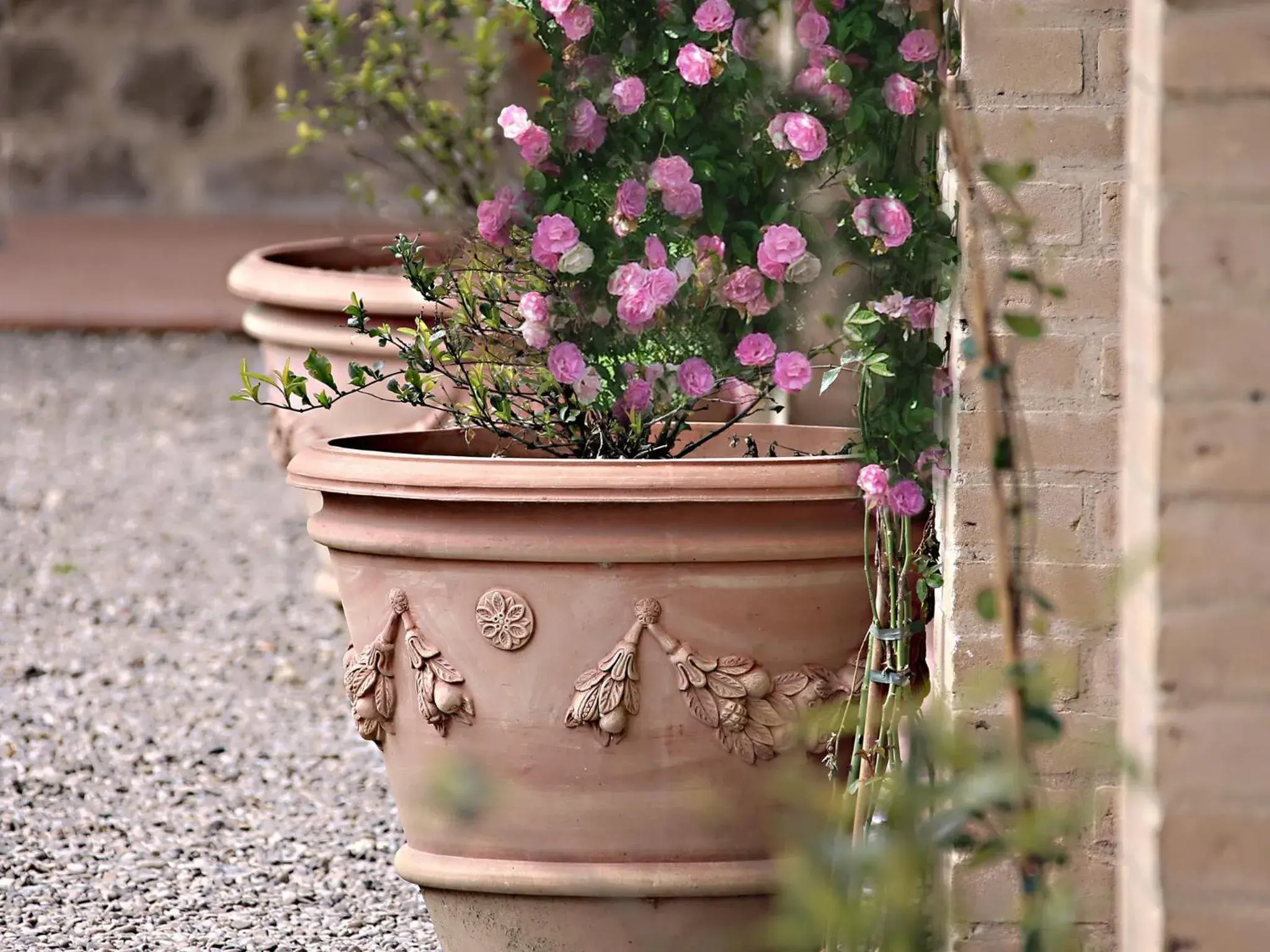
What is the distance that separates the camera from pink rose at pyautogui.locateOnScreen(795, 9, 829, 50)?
2.31m

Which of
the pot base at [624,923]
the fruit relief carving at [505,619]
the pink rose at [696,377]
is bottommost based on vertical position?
the pot base at [624,923]

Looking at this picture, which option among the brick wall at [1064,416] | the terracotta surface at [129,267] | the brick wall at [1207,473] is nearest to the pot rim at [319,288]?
the brick wall at [1064,416]

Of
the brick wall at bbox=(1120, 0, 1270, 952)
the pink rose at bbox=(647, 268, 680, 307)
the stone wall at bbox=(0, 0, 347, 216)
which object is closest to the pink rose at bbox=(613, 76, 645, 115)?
the pink rose at bbox=(647, 268, 680, 307)

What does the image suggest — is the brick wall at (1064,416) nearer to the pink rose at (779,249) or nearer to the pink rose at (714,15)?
the pink rose at (779,249)

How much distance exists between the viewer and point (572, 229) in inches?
93.7

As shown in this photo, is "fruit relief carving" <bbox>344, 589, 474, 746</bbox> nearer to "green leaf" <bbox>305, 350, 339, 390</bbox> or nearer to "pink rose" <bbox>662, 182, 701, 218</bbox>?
"green leaf" <bbox>305, 350, 339, 390</bbox>

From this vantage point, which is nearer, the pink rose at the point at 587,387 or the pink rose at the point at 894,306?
the pink rose at the point at 894,306

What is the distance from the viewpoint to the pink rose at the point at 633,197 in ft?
7.80

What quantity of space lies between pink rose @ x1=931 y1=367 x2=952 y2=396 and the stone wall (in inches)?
269

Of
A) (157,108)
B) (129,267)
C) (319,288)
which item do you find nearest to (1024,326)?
(319,288)

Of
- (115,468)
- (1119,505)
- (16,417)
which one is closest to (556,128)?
(1119,505)

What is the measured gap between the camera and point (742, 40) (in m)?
2.41

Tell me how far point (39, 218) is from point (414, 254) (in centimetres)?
713

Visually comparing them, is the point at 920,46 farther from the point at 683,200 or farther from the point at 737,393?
the point at 737,393
